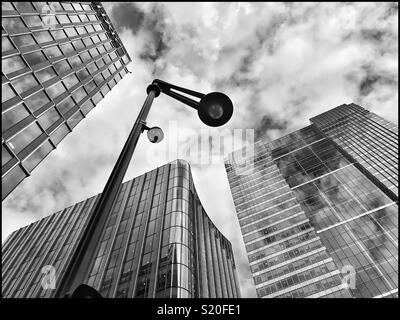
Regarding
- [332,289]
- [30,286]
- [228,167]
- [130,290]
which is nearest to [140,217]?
[130,290]

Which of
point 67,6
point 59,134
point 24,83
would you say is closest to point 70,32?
→ point 67,6

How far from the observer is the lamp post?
2.59 m

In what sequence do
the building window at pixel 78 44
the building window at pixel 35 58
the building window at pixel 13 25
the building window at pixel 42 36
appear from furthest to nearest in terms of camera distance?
1. the building window at pixel 78 44
2. the building window at pixel 42 36
3. the building window at pixel 35 58
4. the building window at pixel 13 25

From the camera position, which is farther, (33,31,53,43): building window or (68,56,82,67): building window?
(68,56,82,67): building window

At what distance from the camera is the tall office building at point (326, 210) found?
2365 inches

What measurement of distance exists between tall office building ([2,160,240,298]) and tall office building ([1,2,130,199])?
422 inches

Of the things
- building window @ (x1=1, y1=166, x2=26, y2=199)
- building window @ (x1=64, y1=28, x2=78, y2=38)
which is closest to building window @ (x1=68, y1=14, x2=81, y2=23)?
building window @ (x1=64, y1=28, x2=78, y2=38)

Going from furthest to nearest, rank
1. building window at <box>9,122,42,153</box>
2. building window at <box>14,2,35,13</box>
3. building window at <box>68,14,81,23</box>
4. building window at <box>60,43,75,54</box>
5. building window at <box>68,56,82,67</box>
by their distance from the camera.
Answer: building window at <box>68,14,81,23</box> < building window at <box>68,56,82,67</box> < building window at <box>60,43,75,54</box> < building window at <box>14,2,35,13</box> < building window at <box>9,122,42,153</box>

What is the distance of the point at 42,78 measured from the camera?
65.2ft

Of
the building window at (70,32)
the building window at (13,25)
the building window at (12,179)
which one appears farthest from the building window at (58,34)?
the building window at (12,179)

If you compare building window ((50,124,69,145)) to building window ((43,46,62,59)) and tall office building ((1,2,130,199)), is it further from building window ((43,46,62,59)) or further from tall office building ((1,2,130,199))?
building window ((43,46,62,59))

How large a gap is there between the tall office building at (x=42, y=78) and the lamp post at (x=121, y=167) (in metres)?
13.7

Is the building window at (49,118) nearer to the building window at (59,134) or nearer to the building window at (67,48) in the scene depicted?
the building window at (59,134)

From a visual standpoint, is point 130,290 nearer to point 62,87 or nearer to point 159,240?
point 159,240
